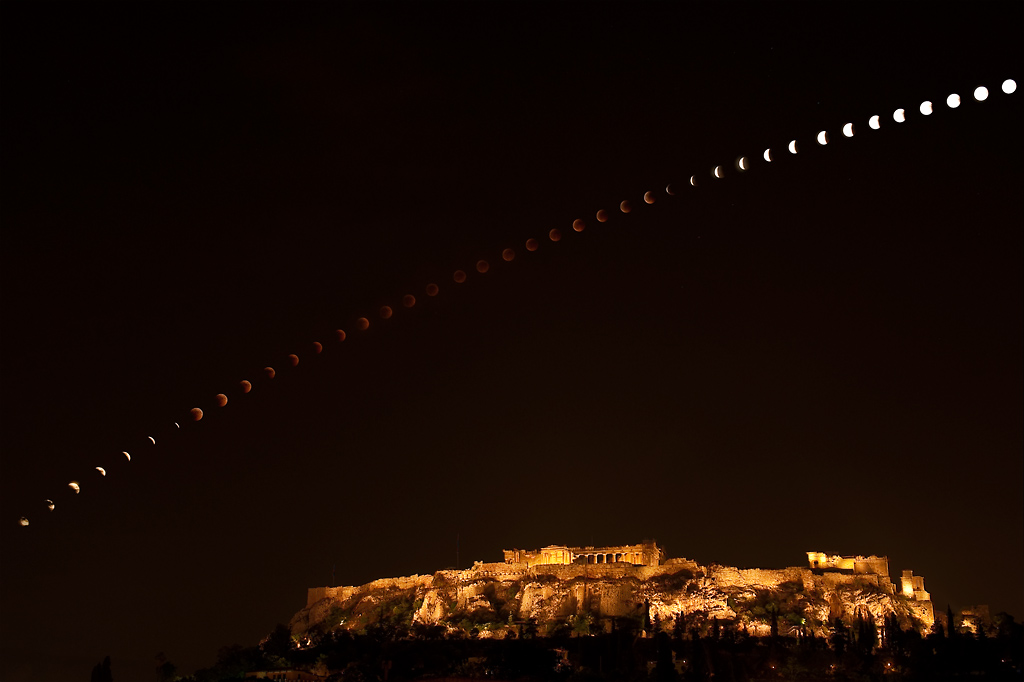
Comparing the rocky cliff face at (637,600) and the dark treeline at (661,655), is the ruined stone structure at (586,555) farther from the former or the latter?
the dark treeline at (661,655)

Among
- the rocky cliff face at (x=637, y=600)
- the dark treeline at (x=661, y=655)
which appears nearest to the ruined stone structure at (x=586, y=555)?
the rocky cliff face at (x=637, y=600)

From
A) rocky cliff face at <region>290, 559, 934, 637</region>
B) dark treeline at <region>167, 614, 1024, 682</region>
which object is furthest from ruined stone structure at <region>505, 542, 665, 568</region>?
dark treeline at <region>167, 614, 1024, 682</region>

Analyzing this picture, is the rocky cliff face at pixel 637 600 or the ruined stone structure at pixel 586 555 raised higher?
the ruined stone structure at pixel 586 555

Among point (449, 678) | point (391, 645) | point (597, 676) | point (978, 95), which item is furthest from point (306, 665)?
point (978, 95)

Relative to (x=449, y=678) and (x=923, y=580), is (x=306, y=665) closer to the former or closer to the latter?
(x=449, y=678)

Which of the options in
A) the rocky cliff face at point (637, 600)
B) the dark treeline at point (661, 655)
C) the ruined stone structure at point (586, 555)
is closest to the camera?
the dark treeline at point (661, 655)

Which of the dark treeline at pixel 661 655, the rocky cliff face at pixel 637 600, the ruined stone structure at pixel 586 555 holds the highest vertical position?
the ruined stone structure at pixel 586 555
